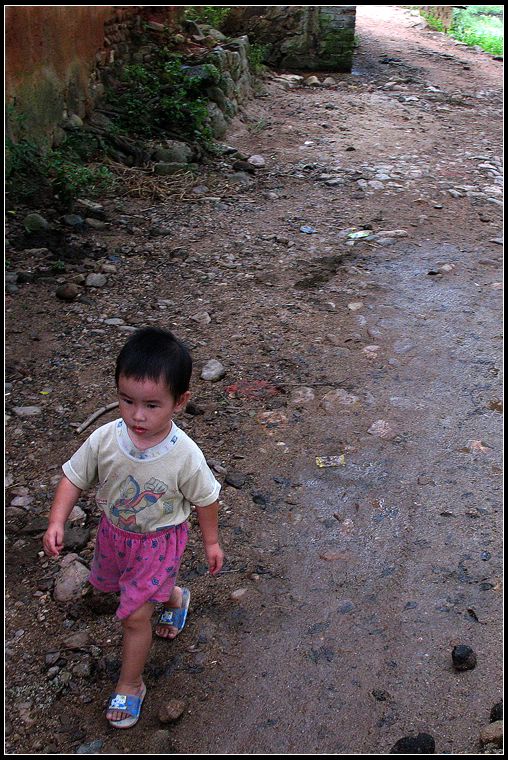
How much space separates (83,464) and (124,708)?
0.61 m

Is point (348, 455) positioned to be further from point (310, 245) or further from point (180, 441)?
point (310, 245)

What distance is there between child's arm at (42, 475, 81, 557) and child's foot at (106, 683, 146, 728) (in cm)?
38

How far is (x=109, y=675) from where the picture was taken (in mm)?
1904

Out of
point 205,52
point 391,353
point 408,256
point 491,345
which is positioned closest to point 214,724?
point 391,353

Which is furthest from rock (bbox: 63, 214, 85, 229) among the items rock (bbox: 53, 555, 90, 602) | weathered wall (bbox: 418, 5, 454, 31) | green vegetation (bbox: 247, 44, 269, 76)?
weathered wall (bbox: 418, 5, 454, 31)

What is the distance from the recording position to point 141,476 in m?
1.78

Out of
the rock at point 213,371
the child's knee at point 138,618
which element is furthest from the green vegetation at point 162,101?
the child's knee at point 138,618

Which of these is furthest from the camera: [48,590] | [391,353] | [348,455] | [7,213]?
[7,213]

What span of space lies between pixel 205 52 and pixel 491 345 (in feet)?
16.0

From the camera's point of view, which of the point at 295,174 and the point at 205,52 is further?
the point at 205,52

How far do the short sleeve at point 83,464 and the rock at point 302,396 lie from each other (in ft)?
4.42

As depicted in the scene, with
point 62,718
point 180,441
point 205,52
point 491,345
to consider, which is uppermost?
point 205,52

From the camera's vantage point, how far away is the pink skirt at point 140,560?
5.90 ft

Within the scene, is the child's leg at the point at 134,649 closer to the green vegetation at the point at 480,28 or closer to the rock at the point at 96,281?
the rock at the point at 96,281
